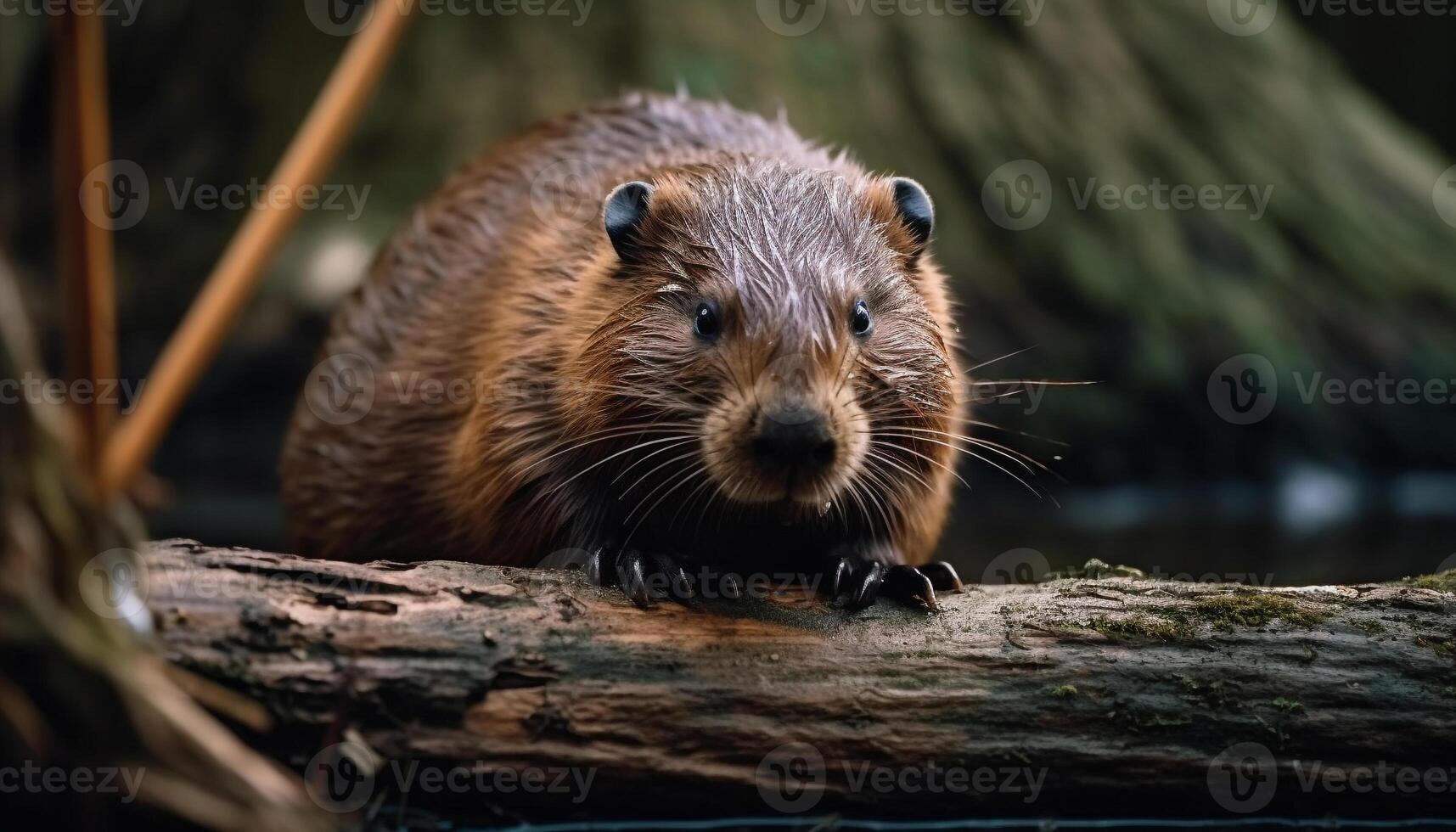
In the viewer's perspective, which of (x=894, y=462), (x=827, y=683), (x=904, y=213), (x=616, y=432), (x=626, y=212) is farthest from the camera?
(x=904, y=213)

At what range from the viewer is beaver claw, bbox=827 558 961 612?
14.7ft

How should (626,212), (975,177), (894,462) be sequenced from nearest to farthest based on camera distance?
(894,462) < (626,212) < (975,177)

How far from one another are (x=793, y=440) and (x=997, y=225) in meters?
9.86

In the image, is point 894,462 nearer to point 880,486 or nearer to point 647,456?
point 880,486

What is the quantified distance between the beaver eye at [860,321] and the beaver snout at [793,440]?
2.12 feet

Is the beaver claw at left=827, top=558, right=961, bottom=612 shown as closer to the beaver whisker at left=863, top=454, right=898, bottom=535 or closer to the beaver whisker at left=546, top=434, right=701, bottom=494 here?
the beaver whisker at left=863, top=454, right=898, bottom=535

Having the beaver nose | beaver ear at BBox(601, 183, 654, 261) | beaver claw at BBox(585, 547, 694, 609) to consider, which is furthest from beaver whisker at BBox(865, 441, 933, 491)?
beaver ear at BBox(601, 183, 654, 261)

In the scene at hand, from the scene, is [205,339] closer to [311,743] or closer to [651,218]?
[311,743]

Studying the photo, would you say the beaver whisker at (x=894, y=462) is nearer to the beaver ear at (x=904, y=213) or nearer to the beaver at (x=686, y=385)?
the beaver at (x=686, y=385)

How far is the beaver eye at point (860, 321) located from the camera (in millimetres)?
4598

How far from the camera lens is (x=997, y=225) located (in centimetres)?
1331

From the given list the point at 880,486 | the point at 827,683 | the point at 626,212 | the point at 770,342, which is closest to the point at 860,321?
the point at 770,342

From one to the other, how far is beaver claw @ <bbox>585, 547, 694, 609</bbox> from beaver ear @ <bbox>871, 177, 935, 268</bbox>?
149 centimetres

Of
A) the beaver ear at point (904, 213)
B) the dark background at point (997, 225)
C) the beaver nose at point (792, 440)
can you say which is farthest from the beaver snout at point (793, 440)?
the dark background at point (997, 225)
